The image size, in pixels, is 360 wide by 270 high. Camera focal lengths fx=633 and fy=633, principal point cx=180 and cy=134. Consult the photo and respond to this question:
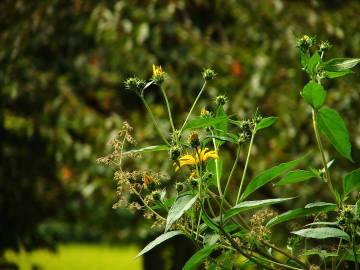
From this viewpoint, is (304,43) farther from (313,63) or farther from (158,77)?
(158,77)

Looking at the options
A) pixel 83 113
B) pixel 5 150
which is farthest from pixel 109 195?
pixel 5 150

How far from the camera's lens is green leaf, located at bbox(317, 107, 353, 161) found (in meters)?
0.58

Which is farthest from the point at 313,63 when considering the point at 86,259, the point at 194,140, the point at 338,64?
the point at 86,259

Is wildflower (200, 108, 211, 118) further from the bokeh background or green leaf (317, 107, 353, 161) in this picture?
the bokeh background

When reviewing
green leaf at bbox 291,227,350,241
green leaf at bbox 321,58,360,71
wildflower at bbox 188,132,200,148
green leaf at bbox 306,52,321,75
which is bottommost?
green leaf at bbox 291,227,350,241

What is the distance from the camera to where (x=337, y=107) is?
2.51 m

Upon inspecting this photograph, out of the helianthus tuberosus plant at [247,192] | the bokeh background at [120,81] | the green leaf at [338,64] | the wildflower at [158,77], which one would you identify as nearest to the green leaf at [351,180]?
the helianthus tuberosus plant at [247,192]

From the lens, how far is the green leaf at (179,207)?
0.53 meters

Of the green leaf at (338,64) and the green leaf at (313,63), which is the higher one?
the green leaf at (313,63)

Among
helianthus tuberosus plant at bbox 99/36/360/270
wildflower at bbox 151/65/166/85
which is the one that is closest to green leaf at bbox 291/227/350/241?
helianthus tuberosus plant at bbox 99/36/360/270

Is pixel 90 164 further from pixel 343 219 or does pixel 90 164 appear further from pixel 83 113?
pixel 343 219

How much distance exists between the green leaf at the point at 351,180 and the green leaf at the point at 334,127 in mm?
22

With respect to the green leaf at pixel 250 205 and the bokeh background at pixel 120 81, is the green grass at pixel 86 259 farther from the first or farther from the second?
the green leaf at pixel 250 205

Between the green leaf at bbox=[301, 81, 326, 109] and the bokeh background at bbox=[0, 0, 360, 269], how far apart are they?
6.15 feet
